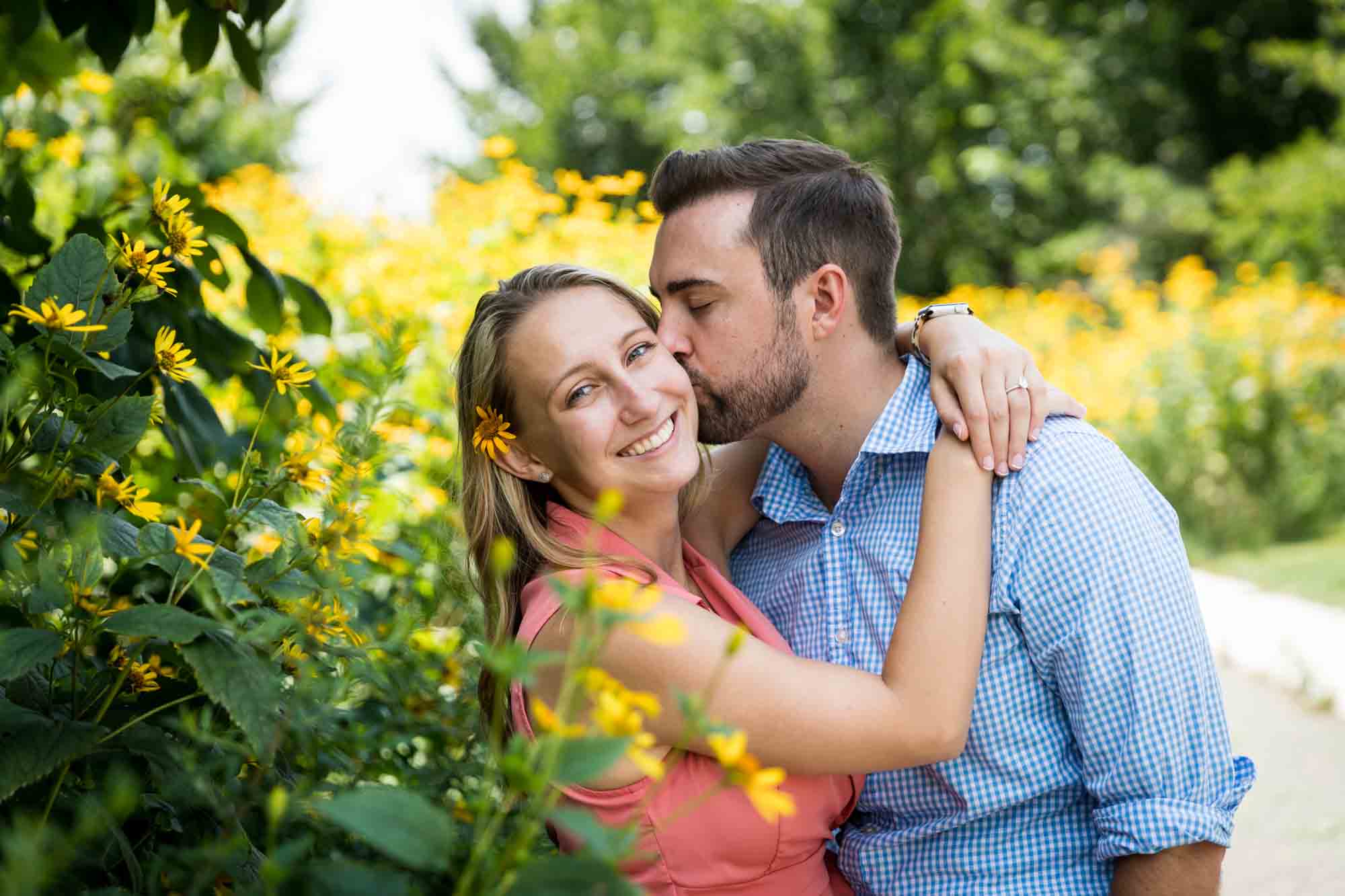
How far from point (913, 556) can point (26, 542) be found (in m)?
1.26

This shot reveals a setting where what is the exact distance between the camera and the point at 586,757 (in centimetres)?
73

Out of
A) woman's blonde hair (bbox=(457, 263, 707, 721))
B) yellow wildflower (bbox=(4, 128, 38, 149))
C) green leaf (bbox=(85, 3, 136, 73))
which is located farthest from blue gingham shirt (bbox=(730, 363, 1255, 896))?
yellow wildflower (bbox=(4, 128, 38, 149))

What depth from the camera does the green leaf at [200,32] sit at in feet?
6.06

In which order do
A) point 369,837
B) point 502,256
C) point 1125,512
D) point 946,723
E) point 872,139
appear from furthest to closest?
point 872,139 < point 502,256 < point 1125,512 < point 946,723 < point 369,837

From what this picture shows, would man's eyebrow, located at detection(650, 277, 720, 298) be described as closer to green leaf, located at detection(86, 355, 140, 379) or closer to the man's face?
the man's face

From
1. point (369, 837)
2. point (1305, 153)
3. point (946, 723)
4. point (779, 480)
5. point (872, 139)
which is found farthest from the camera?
point (872, 139)

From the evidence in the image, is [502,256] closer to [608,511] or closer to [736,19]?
[608,511]

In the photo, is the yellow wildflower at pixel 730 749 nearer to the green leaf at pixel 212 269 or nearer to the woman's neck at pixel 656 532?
the woman's neck at pixel 656 532

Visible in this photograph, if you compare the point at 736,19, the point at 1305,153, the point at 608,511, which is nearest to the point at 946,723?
the point at 608,511

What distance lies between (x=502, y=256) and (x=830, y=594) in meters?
2.53

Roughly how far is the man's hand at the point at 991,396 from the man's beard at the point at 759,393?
0.81 feet

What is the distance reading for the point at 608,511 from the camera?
2.47 ft

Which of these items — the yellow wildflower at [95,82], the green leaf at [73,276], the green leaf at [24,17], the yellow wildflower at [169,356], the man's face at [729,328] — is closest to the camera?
the green leaf at [73,276]

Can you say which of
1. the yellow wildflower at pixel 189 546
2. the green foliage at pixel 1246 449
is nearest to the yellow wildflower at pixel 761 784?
the yellow wildflower at pixel 189 546
